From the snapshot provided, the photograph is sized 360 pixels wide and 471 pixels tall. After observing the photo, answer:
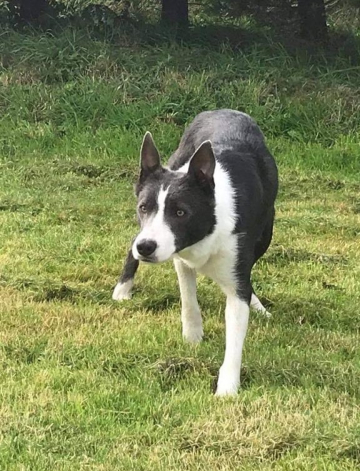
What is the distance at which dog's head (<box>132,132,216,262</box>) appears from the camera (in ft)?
12.5

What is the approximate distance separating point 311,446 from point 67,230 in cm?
411

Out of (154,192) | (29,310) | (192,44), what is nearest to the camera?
(154,192)

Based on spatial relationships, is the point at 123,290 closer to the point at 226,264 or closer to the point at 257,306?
the point at 257,306

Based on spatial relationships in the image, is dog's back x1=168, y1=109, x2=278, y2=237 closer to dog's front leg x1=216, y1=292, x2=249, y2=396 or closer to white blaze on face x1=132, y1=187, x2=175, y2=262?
dog's front leg x1=216, y1=292, x2=249, y2=396

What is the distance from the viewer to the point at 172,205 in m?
3.93

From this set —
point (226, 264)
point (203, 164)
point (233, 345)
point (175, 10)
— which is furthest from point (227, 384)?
point (175, 10)

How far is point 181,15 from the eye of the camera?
1405cm

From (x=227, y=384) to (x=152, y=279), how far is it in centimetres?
197

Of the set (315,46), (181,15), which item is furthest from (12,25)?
(315,46)

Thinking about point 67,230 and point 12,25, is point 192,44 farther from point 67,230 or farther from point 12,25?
point 67,230

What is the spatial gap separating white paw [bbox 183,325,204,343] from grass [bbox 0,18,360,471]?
0.19ft

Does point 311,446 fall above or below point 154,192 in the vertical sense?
below

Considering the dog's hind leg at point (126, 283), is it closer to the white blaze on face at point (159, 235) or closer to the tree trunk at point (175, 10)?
the white blaze on face at point (159, 235)

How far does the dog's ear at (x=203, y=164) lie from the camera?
4047mm
